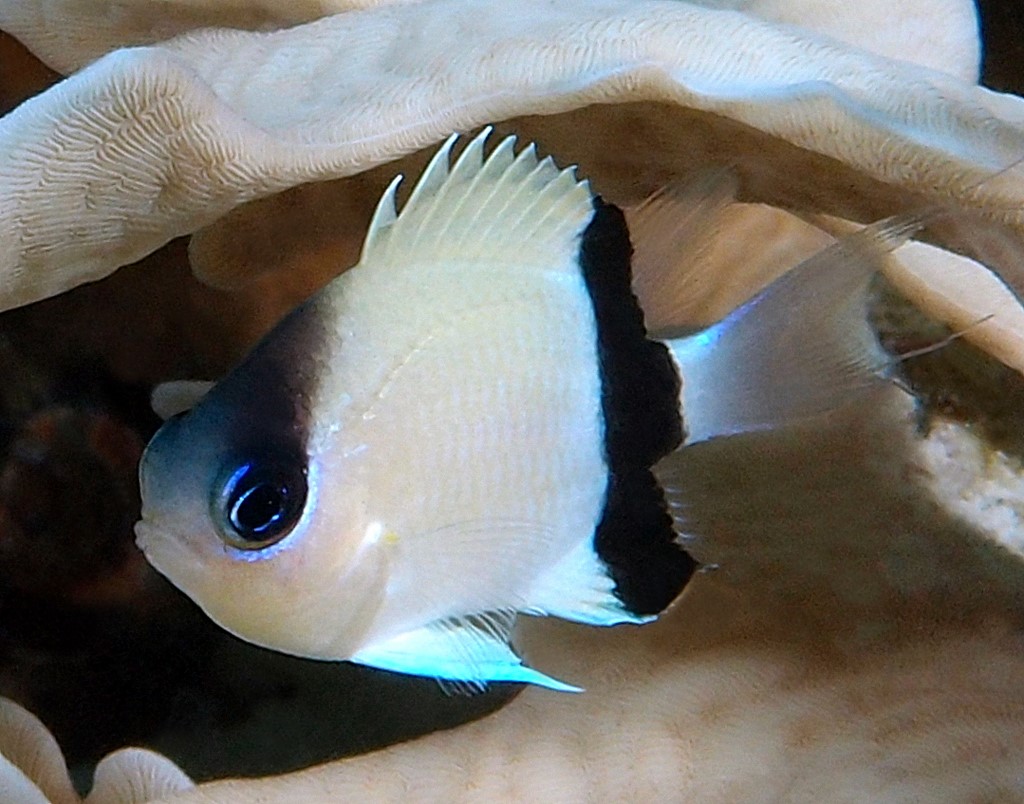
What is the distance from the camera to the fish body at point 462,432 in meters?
0.77

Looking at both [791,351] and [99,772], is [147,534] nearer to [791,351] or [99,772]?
[99,772]

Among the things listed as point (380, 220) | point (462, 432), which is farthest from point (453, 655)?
point (380, 220)

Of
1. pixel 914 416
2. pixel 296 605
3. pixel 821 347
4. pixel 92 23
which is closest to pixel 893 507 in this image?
pixel 914 416

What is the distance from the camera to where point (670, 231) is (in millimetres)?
874

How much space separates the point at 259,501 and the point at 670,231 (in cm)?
39

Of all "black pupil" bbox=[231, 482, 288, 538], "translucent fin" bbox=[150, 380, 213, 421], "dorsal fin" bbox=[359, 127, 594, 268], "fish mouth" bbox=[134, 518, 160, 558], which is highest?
"dorsal fin" bbox=[359, 127, 594, 268]

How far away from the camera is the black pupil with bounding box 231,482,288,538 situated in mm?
755

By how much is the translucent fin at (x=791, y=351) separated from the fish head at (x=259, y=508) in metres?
0.28

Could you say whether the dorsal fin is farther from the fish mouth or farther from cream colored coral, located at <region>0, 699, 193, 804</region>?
cream colored coral, located at <region>0, 699, 193, 804</region>

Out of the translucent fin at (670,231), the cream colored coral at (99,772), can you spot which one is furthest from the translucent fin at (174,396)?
the translucent fin at (670,231)

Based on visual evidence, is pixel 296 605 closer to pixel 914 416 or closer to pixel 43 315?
pixel 914 416

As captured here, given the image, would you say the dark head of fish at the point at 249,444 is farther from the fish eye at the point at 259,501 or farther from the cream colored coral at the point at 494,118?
the cream colored coral at the point at 494,118

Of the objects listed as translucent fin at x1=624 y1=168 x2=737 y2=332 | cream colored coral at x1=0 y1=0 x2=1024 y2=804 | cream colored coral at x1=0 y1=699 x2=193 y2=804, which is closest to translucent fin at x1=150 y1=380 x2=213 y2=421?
cream colored coral at x1=0 y1=0 x2=1024 y2=804

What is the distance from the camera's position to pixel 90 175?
34.1 inches
